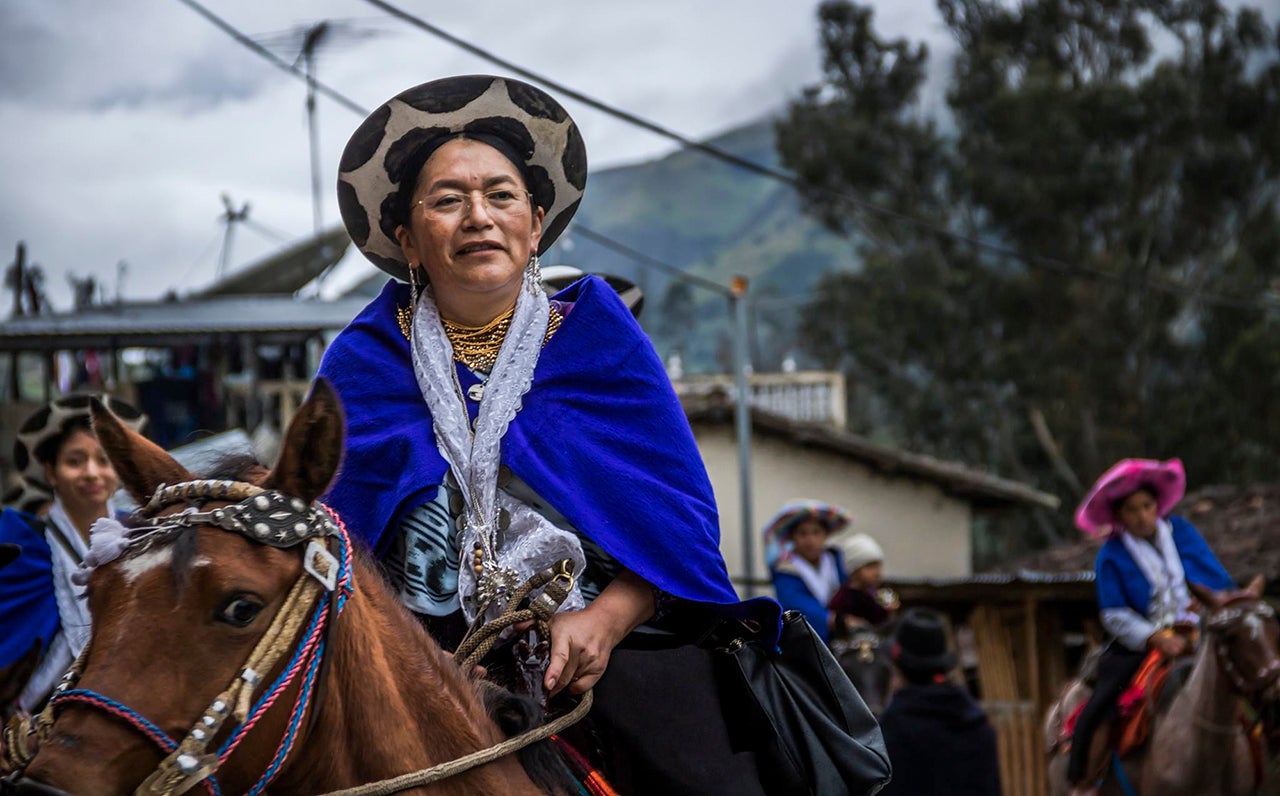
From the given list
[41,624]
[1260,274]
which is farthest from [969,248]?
[41,624]

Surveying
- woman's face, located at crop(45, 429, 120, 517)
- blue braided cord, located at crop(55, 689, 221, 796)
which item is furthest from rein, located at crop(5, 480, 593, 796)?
woman's face, located at crop(45, 429, 120, 517)

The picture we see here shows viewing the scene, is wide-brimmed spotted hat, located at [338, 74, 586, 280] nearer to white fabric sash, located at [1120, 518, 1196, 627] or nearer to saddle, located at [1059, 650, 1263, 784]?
white fabric sash, located at [1120, 518, 1196, 627]

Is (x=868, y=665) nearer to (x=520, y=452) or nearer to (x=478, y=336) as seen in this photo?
(x=478, y=336)

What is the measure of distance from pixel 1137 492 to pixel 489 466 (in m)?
8.03

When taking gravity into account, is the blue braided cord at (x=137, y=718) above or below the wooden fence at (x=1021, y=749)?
above

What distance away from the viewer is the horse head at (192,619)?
2.07 metres

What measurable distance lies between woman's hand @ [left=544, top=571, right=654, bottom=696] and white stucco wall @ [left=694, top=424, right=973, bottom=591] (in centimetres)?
2122

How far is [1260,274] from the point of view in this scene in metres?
30.4

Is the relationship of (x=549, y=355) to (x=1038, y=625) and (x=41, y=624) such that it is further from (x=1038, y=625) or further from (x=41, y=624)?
(x=1038, y=625)

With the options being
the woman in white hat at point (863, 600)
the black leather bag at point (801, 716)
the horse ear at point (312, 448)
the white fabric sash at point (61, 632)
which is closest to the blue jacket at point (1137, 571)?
the woman in white hat at point (863, 600)

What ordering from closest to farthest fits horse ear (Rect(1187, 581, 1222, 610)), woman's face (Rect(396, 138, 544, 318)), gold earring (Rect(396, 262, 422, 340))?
woman's face (Rect(396, 138, 544, 318)), gold earring (Rect(396, 262, 422, 340)), horse ear (Rect(1187, 581, 1222, 610))

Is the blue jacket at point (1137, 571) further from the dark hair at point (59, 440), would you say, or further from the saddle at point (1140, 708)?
the dark hair at point (59, 440)

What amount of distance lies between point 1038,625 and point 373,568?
14.4m

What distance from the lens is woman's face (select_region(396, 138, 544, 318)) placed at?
3.21 meters
